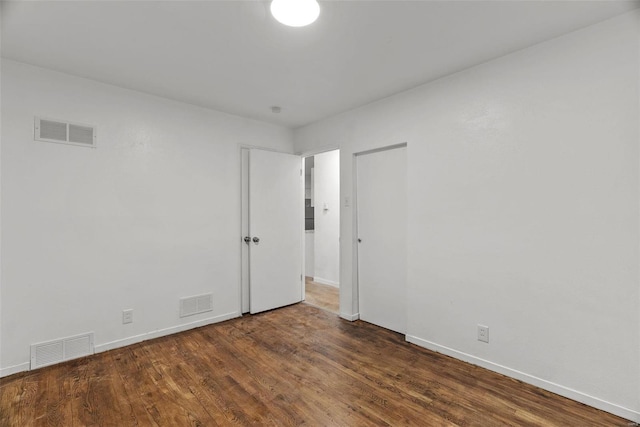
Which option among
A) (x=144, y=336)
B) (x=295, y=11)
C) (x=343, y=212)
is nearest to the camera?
(x=295, y=11)

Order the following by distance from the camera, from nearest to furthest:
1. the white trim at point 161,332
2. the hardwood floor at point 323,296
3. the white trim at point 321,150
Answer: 1. the white trim at point 161,332
2. the white trim at point 321,150
3. the hardwood floor at point 323,296

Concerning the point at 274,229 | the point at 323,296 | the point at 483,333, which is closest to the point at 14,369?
the point at 274,229

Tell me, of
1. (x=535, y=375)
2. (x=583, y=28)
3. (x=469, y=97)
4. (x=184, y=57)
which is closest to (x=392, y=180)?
(x=469, y=97)

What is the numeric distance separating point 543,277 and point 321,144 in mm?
2770

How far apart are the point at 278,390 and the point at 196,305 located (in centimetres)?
167

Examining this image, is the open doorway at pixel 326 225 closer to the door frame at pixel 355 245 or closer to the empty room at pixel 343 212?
the door frame at pixel 355 245

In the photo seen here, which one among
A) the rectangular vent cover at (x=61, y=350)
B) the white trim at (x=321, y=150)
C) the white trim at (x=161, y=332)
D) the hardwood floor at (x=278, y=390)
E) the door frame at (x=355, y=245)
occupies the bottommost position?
the hardwood floor at (x=278, y=390)

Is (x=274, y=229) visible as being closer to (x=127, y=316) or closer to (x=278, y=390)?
(x=127, y=316)

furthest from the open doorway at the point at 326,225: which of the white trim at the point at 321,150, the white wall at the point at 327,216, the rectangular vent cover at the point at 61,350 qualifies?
the rectangular vent cover at the point at 61,350

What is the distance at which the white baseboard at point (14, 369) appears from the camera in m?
2.36

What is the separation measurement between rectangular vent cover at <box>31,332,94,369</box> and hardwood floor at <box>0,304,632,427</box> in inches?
3.1

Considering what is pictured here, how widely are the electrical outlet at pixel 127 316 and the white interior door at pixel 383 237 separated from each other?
2.44 metres

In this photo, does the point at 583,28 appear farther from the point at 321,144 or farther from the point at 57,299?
the point at 57,299

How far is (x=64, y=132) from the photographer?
266 cm
